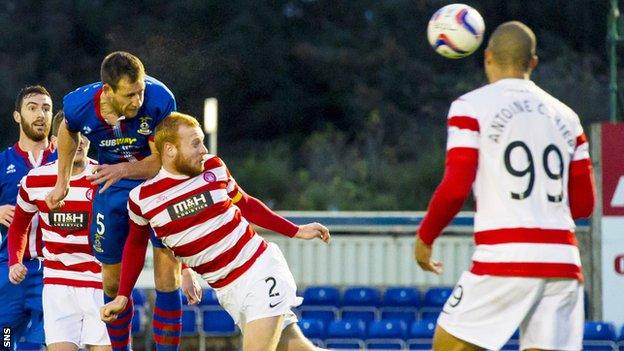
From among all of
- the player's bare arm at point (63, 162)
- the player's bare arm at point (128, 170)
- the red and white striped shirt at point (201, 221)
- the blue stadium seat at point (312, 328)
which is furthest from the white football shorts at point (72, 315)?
the blue stadium seat at point (312, 328)

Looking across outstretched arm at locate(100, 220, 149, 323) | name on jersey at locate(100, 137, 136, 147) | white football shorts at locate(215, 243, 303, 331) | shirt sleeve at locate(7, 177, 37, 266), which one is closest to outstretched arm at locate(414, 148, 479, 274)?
white football shorts at locate(215, 243, 303, 331)

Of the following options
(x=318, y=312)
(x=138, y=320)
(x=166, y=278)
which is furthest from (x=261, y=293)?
(x=318, y=312)

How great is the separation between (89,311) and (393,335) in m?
6.83

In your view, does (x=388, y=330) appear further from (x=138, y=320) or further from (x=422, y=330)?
(x=138, y=320)

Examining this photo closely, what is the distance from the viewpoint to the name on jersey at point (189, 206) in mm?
8031

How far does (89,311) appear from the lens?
9.70 metres

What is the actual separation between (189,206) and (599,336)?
8373mm

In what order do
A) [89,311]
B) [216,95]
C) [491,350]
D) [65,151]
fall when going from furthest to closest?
[216,95], [89,311], [65,151], [491,350]

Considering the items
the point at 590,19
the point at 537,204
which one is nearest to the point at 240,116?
the point at 590,19

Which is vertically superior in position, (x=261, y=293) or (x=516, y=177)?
(x=516, y=177)

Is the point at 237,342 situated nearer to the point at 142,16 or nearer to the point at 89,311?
the point at 89,311

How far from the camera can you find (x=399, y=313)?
1830 centimetres

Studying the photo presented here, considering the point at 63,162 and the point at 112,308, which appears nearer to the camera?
the point at 112,308

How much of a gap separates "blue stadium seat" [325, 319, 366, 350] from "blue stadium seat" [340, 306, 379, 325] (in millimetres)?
2087
